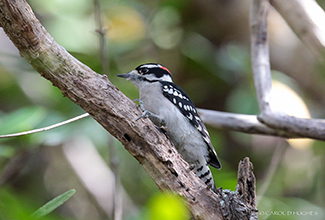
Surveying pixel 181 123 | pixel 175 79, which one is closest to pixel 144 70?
pixel 181 123

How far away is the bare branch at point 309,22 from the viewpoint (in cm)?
305

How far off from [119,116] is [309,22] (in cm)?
201

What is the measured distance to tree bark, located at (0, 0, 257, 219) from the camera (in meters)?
1.96

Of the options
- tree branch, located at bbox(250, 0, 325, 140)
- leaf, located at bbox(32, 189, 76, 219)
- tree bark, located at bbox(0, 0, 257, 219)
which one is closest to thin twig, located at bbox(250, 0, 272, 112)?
tree branch, located at bbox(250, 0, 325, 140)

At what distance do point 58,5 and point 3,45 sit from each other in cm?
107

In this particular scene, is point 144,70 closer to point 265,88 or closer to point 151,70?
point 151,70

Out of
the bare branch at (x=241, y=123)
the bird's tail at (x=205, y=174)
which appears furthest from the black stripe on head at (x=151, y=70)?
the bird's tail at (x=205, y=174)

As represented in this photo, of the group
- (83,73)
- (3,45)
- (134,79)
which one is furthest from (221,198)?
(3,45)

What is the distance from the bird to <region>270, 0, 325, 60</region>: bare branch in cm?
125

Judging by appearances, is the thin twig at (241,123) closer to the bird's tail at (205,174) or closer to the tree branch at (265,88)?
the tree branch at (265,88)

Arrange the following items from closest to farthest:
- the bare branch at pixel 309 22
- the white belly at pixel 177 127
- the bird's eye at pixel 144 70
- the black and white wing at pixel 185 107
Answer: the bare branch at pixel 309 22
the white belly at pixel 177 127
the black and white wing at pixel 185 107
the bird's eye at pixel 144 70

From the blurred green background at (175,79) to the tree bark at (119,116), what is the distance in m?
1.85

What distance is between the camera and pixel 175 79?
240 inches

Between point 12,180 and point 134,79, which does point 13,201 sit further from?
point 12,180
